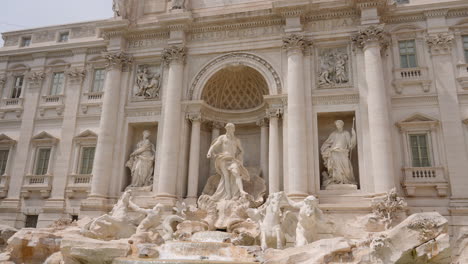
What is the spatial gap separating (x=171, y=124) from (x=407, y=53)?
1213cm

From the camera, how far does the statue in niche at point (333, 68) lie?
Result: 17984mm

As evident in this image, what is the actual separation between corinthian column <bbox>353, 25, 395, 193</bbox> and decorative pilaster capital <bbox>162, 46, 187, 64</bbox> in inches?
342

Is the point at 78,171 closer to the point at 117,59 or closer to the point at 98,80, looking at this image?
the point at 98,80

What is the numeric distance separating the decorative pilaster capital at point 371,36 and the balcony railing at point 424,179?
6.01 metres

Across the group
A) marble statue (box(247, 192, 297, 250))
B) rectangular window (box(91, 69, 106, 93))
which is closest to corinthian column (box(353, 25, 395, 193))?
marble statue (box(247, 192, 297, 250))

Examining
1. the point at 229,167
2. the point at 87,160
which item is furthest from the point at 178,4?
the point at 87,160

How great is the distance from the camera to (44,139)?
2175 centimetres

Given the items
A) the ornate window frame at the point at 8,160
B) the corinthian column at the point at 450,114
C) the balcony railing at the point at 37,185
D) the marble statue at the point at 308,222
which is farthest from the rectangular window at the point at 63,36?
the corinthian column at the point at 450,114

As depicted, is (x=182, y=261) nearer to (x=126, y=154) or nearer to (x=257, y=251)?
(x=257, y=251)

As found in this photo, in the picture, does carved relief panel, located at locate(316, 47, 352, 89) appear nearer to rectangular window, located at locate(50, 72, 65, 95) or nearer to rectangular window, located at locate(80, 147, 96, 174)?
rectangular window, located at locate(80, 147, 96, 174)

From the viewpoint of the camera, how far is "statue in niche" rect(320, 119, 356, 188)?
16641 mm

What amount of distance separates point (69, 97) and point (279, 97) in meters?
12.7

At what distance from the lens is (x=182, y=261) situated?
390 inches

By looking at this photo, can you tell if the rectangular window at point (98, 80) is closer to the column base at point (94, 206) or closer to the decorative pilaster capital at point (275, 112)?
the column base at point (94, 206)
